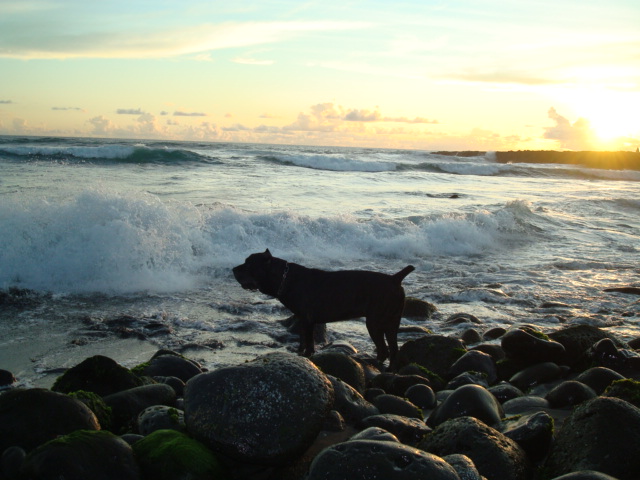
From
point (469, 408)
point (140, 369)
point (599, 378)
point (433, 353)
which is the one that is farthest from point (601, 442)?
point (140, 369)

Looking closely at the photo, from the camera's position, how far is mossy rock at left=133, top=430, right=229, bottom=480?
339cm

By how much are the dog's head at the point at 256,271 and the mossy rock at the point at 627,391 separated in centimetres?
404

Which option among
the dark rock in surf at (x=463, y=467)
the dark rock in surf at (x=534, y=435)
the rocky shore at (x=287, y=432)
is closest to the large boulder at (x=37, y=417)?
the rocky shore at (x=287, y=432)

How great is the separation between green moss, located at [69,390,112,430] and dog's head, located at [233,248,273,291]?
3.04m

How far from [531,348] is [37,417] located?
5.07m

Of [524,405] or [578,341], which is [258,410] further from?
[578,341]

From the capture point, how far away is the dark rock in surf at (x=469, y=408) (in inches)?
178

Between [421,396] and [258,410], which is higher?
[258,410]

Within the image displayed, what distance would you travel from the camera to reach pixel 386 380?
5.96 m

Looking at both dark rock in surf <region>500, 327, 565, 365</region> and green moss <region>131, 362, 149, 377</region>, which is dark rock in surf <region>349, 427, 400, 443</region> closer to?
green moss <region>131, 362, 149, 377</region>

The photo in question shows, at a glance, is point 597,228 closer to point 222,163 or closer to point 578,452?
point 578,452

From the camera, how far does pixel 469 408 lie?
4.58m

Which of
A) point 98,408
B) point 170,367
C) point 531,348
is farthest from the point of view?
point 531,348

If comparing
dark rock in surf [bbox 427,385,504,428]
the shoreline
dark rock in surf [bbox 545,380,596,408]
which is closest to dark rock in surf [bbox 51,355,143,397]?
dark rock in surf [bbox 427,385,504,428]
